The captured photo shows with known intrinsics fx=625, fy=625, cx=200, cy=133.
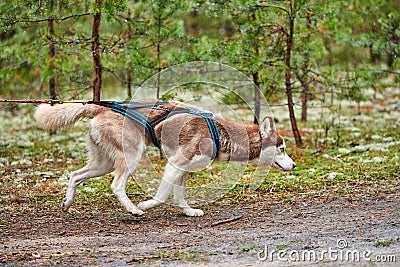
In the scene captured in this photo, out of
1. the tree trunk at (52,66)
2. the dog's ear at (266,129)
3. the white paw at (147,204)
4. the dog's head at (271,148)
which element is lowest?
the white paw at (147,204)

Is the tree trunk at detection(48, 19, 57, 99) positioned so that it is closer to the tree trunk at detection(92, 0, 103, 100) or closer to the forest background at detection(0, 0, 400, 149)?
the forest background at detection(0, 0, 400, 149)

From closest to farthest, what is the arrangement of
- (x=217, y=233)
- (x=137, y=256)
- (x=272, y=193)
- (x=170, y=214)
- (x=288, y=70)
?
1. (x=137, y=256)
2. (x=217, y=233)
3. (x=170, y=214)
4. (x=272, y=193)
5. (x=288, y=70)

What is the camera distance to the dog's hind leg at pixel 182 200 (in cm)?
723

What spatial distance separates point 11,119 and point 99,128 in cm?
1101

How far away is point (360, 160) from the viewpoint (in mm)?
9922

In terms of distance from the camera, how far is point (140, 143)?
7137 millimetres

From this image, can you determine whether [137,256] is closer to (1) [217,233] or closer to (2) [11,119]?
(1) [217,233]

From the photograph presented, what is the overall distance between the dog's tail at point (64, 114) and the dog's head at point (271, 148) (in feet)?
6.33

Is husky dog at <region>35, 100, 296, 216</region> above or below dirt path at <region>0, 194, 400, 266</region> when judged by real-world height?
above

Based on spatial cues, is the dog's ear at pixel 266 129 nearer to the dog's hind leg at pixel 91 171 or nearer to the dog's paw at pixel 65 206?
the dog's hind leg at pixel 91 171

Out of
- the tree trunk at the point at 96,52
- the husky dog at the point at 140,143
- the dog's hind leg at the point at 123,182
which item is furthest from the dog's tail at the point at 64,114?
the tree trunk at the point at 96,52

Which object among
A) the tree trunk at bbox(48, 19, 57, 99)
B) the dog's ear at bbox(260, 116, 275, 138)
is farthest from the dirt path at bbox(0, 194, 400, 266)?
the tree trunk at bbox(48, 19, 57, 99)

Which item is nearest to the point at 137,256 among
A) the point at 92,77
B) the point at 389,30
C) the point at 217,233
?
the point at 217,233

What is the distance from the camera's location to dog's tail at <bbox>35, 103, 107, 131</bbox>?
7188mm
